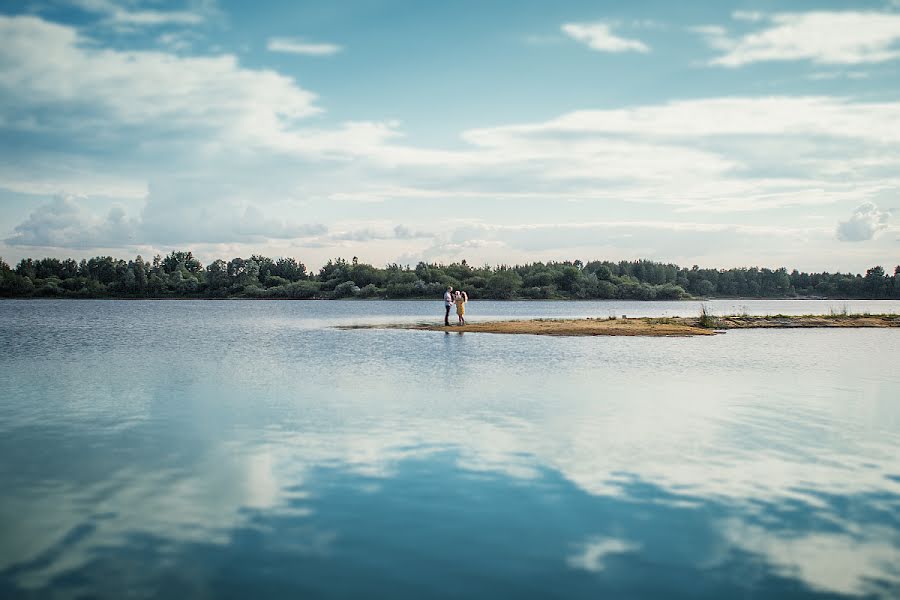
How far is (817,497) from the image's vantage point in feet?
33.6

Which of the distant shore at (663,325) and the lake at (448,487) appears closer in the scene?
the lake at (448,487)

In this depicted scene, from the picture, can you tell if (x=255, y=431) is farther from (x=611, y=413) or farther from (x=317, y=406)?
(x=611, y=413)

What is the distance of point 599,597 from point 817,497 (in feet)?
17.0

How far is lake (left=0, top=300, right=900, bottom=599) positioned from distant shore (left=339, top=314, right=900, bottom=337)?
79.2 ft

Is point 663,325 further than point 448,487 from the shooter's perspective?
Yes

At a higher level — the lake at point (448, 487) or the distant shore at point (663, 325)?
the distant shore at point (663, 325)

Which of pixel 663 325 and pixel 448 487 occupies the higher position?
pixel 663 325

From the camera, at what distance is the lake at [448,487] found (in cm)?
738

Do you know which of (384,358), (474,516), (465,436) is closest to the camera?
(474,516)

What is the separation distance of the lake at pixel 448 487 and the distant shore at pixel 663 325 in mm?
24130

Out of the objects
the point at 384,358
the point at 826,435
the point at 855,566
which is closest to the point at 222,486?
the point at 855,566

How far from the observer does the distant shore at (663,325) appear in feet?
155

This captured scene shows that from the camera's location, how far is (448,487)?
419 inches

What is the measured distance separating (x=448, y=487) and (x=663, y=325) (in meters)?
42.8
